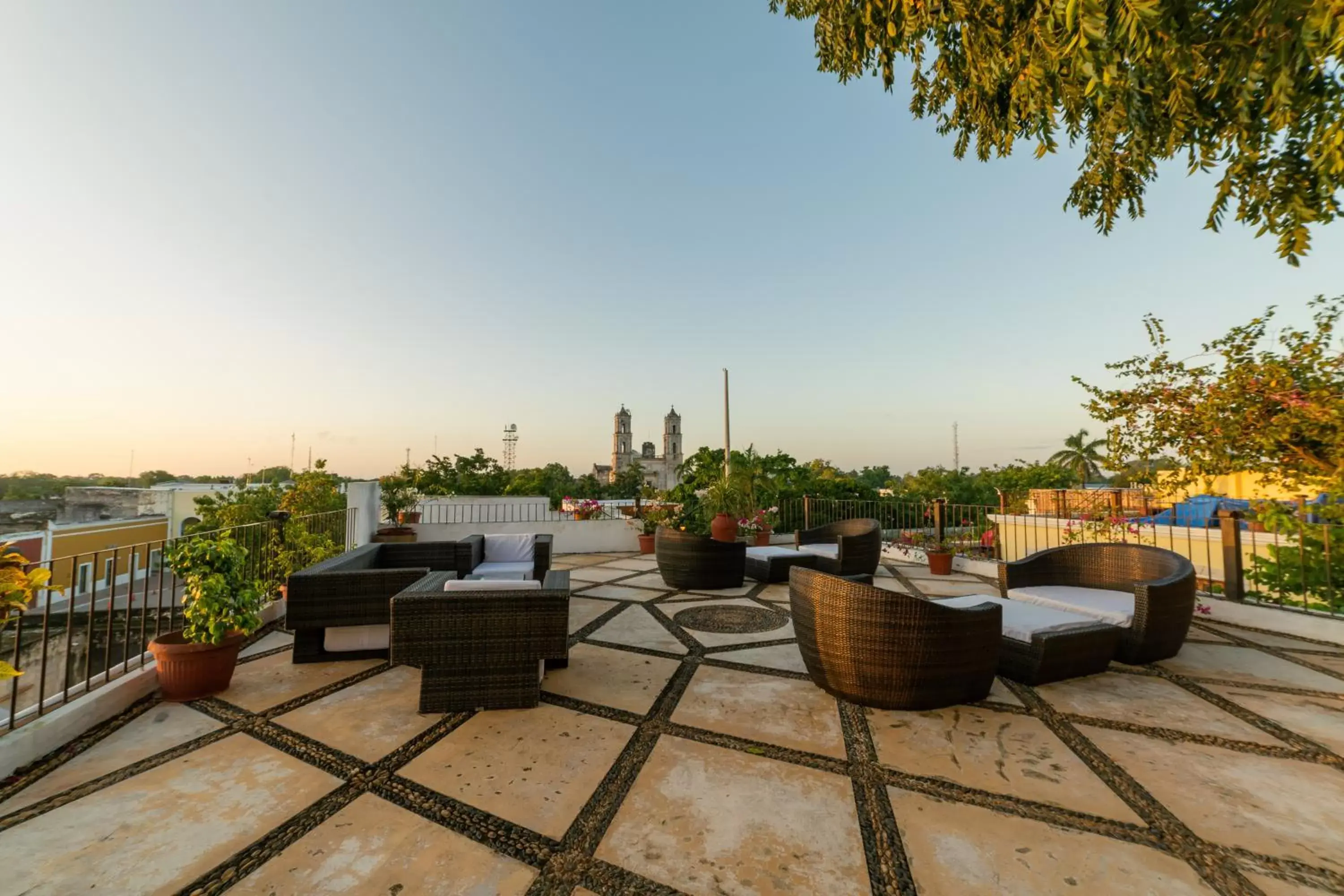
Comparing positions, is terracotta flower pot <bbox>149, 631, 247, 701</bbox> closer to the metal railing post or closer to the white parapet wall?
the white parapet wall

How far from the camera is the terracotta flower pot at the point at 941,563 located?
6.27 meters

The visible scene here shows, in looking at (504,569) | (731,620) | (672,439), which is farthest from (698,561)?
(672,439)

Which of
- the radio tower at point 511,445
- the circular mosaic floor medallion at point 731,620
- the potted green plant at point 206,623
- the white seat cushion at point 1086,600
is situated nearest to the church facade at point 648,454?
the radio tower at point 511,445

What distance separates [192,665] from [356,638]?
0.78m

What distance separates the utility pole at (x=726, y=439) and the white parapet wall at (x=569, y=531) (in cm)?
206

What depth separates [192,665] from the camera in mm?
2514

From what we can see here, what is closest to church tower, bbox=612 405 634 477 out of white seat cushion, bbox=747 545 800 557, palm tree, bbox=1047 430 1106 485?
palm tree, bbox=1047 430 1106 485

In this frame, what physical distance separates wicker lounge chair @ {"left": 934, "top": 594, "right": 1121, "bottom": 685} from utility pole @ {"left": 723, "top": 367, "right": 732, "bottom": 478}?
6.07 meters

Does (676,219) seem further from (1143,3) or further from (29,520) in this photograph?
(29,520)

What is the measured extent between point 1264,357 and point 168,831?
271 inches

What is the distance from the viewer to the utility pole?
912 centimetres

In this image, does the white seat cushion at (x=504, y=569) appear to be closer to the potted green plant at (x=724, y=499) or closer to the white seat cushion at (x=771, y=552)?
the white seat cushion at (x=771, y=552)

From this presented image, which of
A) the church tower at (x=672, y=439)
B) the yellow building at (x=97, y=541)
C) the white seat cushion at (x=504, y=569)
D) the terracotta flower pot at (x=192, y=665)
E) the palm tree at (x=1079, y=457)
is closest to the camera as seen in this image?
the terracotta flower pot at (x=192, y=665)

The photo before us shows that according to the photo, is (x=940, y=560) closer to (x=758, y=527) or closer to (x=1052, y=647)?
(x=758, y=527)
